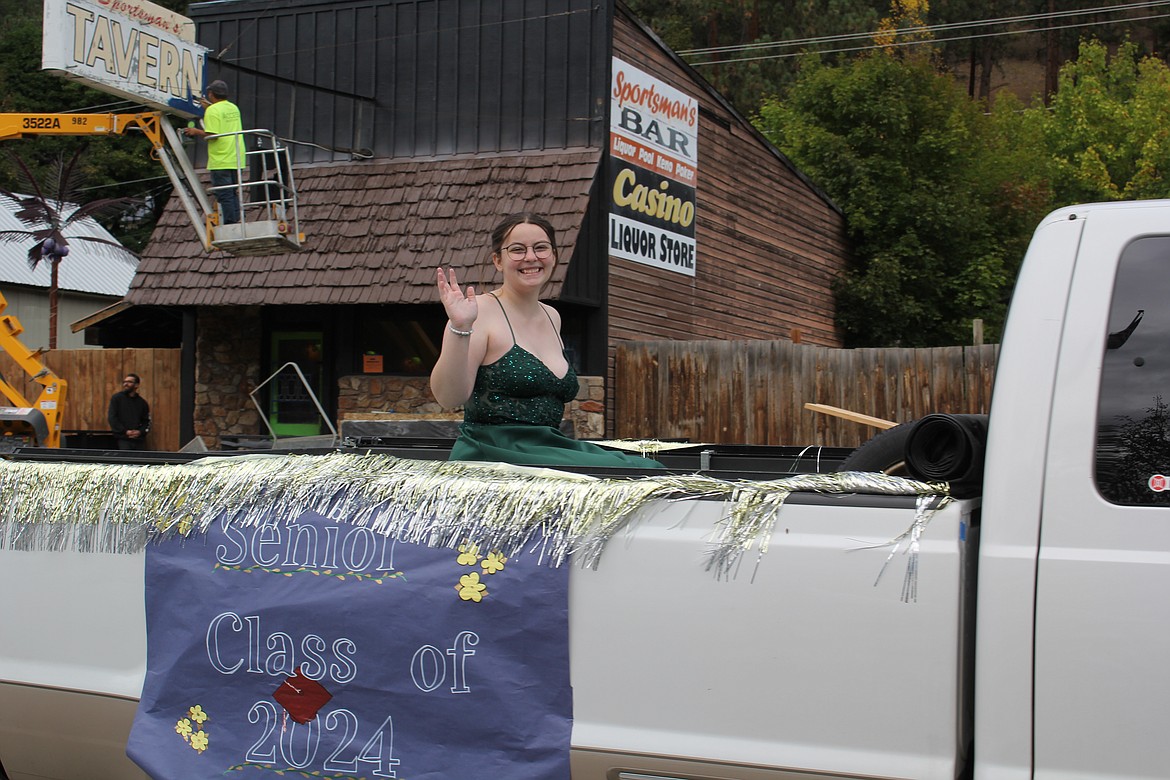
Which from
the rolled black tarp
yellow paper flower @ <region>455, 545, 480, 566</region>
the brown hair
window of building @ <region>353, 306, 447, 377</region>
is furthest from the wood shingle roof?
the rolled black tarp

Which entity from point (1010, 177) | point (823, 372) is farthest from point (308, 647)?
point (1010, 177)

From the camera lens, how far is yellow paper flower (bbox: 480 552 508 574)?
2648 millimetres

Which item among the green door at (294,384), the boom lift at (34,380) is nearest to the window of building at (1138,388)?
the boom lift at (34,380)

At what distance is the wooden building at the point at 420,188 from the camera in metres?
13.3

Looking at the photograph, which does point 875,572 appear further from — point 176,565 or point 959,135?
point 959,135

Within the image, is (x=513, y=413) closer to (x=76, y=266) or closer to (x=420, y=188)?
(x=420, y=188)

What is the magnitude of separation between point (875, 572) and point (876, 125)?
20919 mm

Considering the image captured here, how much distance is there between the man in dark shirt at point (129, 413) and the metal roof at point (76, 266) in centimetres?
1280

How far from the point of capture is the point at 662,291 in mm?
14953

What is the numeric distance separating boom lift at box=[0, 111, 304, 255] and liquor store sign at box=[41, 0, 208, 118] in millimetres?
317

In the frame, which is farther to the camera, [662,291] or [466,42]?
[662,291]

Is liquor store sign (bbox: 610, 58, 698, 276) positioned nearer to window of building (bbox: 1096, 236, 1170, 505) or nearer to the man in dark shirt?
the man in dark shirt

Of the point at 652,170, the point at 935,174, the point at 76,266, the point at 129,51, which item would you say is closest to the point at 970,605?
the point at 129,51

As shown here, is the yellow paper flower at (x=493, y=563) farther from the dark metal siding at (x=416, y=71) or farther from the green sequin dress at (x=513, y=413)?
the dark metal siding at (x=416, y=71)
